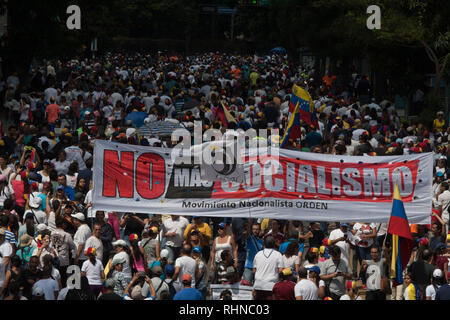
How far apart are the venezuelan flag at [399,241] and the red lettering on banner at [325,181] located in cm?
112

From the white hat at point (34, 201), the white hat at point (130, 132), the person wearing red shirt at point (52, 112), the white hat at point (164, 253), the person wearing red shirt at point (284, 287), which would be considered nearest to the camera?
the person wearing red shirt at point (284, 287)

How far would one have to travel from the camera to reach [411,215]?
12203mm

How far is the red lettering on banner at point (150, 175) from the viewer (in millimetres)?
12680

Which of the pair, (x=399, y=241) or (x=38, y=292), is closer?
(x=38, y=292)

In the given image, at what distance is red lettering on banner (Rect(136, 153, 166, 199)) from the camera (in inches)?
499

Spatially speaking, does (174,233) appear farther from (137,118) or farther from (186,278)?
(137,118)

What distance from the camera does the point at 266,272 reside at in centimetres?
1170

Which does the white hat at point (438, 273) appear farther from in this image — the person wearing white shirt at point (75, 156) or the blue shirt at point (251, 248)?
the person wearing white shirt at point (75, 156)

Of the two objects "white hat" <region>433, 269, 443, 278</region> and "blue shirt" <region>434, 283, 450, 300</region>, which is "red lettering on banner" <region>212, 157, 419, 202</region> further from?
"blue shirt" <region>434, 283, 450, 300</region>

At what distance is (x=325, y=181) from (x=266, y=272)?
1.65m

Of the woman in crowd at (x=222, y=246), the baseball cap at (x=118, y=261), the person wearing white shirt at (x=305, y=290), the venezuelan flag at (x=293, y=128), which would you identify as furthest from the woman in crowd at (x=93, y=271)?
the venezuelan flag at (x=293, y=128)

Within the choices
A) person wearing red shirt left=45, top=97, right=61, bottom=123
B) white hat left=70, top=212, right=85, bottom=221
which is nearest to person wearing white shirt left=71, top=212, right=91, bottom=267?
white hat left=70, top=212, right=85, bottom=221

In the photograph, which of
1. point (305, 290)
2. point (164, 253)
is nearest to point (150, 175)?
point (164, 253)
